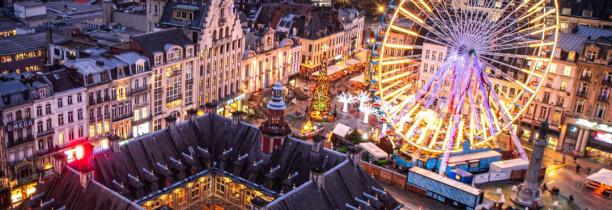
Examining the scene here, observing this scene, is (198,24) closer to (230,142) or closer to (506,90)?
(230,142)

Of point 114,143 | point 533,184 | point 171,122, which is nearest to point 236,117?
point 171,122

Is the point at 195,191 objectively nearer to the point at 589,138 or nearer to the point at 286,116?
the point at 286,116

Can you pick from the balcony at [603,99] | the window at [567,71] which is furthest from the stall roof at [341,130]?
the balcony at [603,99]

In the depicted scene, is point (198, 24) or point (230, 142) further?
point (198, 24)

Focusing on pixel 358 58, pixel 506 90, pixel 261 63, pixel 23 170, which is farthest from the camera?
pixel 358 58

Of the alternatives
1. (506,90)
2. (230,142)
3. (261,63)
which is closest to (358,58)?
(261,63)

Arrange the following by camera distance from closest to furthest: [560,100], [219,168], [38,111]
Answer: [219,168]
[38,111]
[560,100]
